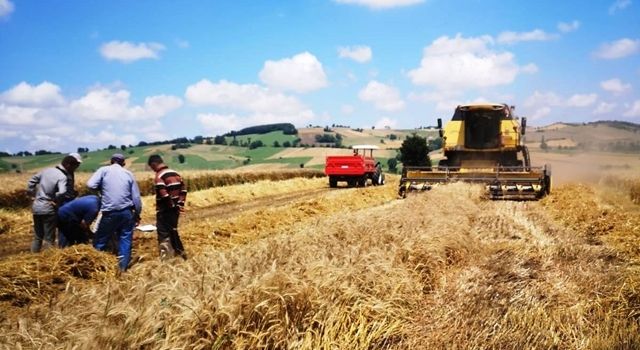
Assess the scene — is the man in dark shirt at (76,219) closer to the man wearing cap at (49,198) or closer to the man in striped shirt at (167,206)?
the man wearing cap at (49,198)

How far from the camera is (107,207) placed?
294 inches

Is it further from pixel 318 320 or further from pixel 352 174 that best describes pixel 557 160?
pixel 318 320

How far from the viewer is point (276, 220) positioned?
12953mm

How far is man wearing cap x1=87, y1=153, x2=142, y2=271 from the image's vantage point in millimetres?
7477

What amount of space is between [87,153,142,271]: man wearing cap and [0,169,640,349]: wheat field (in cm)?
36

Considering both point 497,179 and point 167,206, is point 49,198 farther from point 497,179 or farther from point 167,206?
Answer: point 497,179

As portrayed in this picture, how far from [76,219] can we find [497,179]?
1197cm

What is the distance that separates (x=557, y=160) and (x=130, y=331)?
33.1 meters

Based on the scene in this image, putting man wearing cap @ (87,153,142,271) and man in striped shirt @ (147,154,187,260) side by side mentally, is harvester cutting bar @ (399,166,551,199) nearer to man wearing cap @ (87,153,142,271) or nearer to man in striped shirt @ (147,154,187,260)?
man in striped shirt @ (147,154,187,260)

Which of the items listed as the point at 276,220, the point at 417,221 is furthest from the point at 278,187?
the point at 417,221

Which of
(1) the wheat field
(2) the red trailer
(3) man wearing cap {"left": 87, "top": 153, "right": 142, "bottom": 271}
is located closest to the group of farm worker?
(3) man wearing cap {"left": 87, "top": 153, "right": 142, "bottom": 271}

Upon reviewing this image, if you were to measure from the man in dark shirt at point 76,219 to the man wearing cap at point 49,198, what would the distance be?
0.66 feet

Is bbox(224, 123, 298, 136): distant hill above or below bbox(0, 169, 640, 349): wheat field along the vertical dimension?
above

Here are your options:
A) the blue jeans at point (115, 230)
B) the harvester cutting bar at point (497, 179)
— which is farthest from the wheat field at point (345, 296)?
the harvester cutting bar at point (497, 179)
